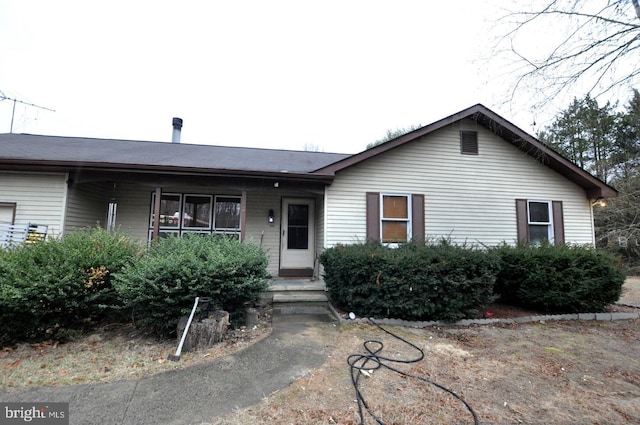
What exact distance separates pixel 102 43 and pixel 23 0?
1700mm

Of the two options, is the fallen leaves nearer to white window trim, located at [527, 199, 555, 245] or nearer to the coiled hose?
the coiled hose

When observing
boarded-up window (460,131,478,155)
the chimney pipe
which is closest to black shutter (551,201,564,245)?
boarded-up window (460,131,478,155)

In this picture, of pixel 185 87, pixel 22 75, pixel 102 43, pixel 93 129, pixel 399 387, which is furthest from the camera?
pixel 93 129

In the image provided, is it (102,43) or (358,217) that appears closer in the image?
(358,217)

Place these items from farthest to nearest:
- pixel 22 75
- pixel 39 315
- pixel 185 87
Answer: pixel 185 87
pixel 22 75
pixel 39 315

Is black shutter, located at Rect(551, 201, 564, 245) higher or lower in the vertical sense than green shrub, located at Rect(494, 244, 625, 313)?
higher

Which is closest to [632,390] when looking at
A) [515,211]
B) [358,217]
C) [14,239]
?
[358,217]

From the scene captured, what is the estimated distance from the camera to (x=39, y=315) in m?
3.85

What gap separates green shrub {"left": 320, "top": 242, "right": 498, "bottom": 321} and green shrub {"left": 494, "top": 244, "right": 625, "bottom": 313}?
995mm

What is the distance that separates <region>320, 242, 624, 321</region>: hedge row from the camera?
4.84 m

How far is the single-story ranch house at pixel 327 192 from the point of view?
6.32m

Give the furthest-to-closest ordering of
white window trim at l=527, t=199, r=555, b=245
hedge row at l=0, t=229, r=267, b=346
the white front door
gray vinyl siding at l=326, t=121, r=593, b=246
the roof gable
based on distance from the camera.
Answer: the white front door < white window trim at l=527, t=199, r=555, b=245 < gray vinyl siding at l=326, t=121, r=593, b=246 < the roof gable < hedge row at l=0, t=229, r=267, b=346

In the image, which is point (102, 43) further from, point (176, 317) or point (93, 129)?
point (93, 129)

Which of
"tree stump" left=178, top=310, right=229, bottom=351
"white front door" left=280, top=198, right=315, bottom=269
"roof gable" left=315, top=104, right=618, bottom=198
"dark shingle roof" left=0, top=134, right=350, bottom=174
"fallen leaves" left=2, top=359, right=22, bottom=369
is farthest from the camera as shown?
"white front door" left=280, top=198, right=315, bottom=269
